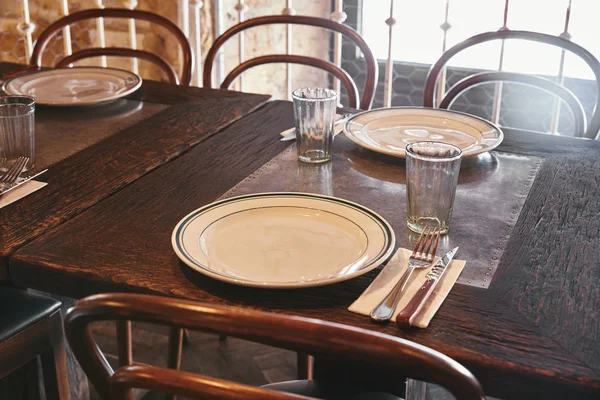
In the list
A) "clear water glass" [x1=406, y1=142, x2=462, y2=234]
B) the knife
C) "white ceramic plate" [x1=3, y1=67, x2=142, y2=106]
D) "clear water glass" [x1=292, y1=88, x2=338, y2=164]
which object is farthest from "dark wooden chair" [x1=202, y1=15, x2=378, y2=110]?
the knife

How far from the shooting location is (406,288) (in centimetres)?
86

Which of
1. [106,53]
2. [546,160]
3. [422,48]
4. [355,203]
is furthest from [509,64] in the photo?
[355,203]

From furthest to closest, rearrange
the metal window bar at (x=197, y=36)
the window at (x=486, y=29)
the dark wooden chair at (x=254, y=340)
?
the window at (x=486, y=29) → the metal window bar at (x=197, y=36) → the dark wooden chair at (x=254, y=340)

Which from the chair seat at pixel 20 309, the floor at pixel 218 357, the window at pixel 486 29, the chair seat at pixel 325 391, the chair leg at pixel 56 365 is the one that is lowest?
the floor at pixel 218 357

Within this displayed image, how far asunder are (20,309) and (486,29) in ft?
8.77

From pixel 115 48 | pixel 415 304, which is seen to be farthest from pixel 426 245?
pixel 115 48

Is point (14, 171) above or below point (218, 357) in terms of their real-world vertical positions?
above

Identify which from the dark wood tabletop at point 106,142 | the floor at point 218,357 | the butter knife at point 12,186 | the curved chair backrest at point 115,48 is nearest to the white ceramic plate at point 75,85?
the dark wood tabletop at point 106,142

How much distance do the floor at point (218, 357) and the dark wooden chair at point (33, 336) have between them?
57 cm

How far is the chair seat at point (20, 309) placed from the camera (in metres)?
1.25

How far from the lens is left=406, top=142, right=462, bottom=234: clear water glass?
38.7 inches

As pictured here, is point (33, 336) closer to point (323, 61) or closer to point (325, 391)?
point (325, 391)

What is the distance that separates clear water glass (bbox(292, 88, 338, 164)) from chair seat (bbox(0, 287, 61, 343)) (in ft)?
1.76

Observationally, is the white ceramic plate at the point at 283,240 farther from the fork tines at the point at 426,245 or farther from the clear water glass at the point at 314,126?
the clear water glass at the point at 314,126
